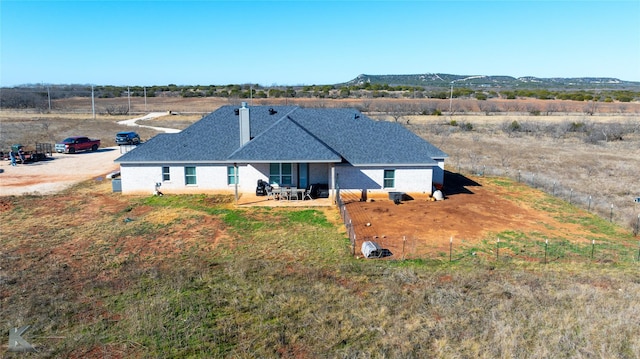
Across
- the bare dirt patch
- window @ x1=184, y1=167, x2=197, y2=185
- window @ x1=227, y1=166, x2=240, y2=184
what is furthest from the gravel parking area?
the bare dirt patch

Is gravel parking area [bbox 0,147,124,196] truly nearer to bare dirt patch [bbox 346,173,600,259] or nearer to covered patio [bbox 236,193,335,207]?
covered patio [bbox 236,193,335,207]

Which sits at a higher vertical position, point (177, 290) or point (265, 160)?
point (265, 160)

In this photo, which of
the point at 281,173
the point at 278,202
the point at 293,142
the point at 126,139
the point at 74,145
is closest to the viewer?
the point at 278,202

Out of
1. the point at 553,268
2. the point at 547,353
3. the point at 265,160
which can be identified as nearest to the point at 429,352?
the point at 547,353

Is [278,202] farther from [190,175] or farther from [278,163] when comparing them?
[190,175]

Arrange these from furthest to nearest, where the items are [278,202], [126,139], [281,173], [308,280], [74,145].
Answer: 1. [126,139]
2. [74,145]
3. [281,173]
4. [278,202]
5. [308,280]

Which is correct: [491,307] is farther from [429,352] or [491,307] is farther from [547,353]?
[429,352]

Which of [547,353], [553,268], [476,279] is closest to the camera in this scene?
[547,353]

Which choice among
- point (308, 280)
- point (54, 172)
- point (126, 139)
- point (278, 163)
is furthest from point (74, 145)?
point (308, 280)

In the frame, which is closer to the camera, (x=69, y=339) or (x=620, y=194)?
(x=69, y=339)
